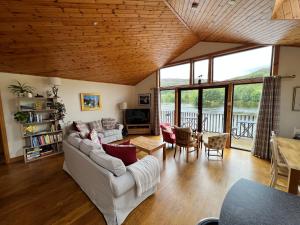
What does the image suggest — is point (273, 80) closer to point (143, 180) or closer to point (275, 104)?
point (275, 104)

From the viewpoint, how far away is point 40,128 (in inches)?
155

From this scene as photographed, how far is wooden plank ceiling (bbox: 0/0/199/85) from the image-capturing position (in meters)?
2.06

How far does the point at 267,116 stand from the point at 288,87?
803 millimetres

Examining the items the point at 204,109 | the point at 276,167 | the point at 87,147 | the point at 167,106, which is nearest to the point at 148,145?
the point at 87,147

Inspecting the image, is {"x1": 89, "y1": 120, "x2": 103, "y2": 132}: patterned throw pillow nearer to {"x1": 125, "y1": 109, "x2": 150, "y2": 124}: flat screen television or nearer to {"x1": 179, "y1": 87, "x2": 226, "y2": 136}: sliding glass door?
{"x1": 125, "y1": 109, "x2": 150, "y2": 124}: flat screen television

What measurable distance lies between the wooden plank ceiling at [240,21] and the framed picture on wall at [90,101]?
3.90 meters

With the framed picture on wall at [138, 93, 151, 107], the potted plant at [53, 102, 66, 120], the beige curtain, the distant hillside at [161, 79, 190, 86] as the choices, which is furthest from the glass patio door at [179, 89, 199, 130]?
the potted plant at [53, 102, 66, 120]

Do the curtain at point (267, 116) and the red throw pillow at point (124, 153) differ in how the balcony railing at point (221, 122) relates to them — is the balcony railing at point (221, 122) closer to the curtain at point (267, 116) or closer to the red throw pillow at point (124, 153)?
the curtain at point (267, 116)

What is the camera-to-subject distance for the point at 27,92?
3514 millimetres

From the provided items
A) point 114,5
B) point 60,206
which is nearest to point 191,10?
point 114,5

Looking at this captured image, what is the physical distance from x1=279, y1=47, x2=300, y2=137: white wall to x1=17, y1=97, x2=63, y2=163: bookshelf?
6.02m

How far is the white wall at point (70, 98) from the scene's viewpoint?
3.42 meters

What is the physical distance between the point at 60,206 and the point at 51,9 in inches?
115

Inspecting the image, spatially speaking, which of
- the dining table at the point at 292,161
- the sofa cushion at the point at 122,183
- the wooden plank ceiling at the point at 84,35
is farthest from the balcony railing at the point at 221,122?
the sofa cushion at the point at 122,183
